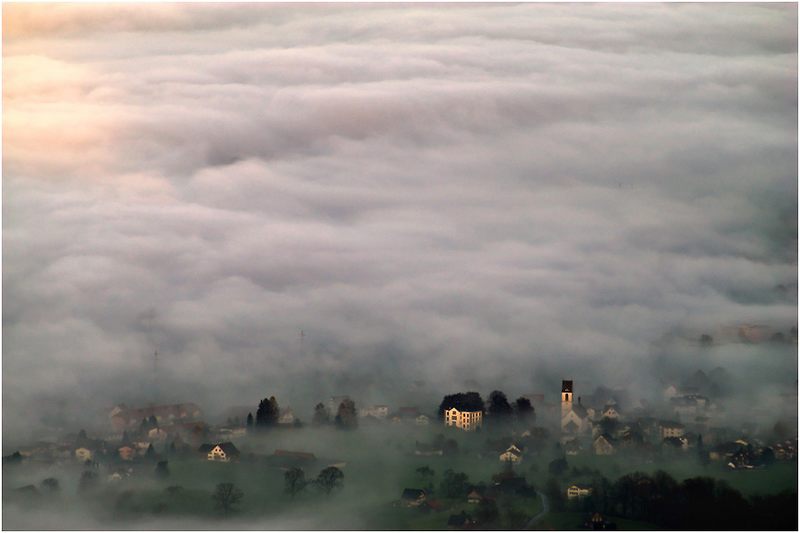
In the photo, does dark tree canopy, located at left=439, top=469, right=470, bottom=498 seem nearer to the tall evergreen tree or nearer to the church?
the church

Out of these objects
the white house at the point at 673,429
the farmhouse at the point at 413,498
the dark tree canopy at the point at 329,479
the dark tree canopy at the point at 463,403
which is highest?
the dark tree canopy at the point at 463,403

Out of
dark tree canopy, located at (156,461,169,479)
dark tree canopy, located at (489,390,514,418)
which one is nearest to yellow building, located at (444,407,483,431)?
dark tree canopy, located at (489,390,514,418)

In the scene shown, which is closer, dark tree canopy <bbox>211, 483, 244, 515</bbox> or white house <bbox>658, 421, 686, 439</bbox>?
dark tree canopy <bbox>211, 483, 244, 515</bbox>

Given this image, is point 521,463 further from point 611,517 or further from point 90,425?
point 90,425

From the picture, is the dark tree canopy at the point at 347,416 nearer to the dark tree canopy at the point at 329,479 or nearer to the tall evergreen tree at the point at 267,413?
the dark tree canopy at the point at 329,479

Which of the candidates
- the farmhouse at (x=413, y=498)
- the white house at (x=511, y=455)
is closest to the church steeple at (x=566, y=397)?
the white house at (x=511, y=455)

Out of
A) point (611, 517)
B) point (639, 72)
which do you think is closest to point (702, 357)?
point (611, 517)
